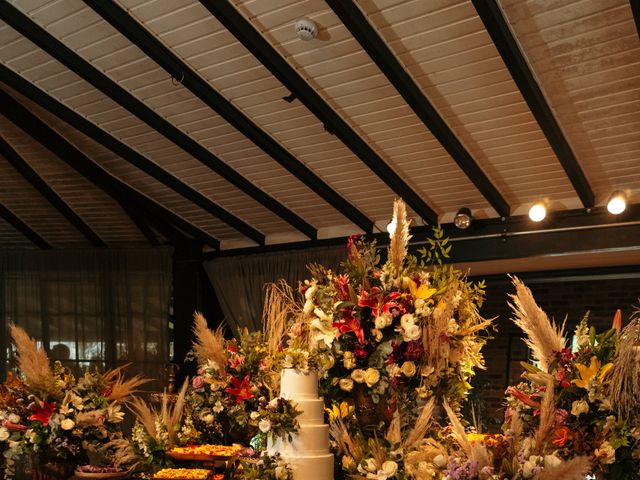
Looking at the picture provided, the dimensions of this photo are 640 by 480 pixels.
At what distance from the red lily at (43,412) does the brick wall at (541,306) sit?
5085 mm

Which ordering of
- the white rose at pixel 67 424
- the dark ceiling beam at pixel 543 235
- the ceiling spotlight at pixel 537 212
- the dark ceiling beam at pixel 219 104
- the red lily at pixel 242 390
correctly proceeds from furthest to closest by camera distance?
the dark ceiling beam at pixel 543 235 < the ceiling spotlight at pixel 537 212 < the dark ceiling beam at pixel 219 104 < the white rose at pixel 67 424 < the red lily at pixel 242 390

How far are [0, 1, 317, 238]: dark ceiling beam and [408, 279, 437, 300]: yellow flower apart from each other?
4.88 metres

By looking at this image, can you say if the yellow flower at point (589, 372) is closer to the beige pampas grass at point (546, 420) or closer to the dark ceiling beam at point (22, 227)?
the beige pampas grass at point (546, 420)

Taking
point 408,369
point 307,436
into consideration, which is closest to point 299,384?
point 307,436

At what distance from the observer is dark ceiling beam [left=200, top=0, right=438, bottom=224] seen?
233 inches

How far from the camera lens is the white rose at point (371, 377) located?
3.15 metres

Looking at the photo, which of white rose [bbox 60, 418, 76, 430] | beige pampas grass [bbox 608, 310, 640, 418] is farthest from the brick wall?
beige pampas grass [bbox 608, 310, 640, 418]

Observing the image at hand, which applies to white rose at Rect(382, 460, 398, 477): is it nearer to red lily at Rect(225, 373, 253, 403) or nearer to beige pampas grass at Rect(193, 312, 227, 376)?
red lily at Rect(225, 373, 253, 403)

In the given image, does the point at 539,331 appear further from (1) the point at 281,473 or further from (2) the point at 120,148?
(2) the point at 120,148

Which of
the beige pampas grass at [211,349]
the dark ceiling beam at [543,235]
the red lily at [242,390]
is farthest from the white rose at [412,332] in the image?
the dark ceiling beam at [543,235]

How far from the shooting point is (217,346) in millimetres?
4609

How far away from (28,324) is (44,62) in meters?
4.81

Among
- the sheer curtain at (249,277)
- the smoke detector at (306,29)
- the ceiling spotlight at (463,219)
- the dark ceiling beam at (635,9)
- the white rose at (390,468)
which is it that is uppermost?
the smoke detector at (306,29)

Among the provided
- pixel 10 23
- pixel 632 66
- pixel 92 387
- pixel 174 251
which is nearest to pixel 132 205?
pixel 174 251
